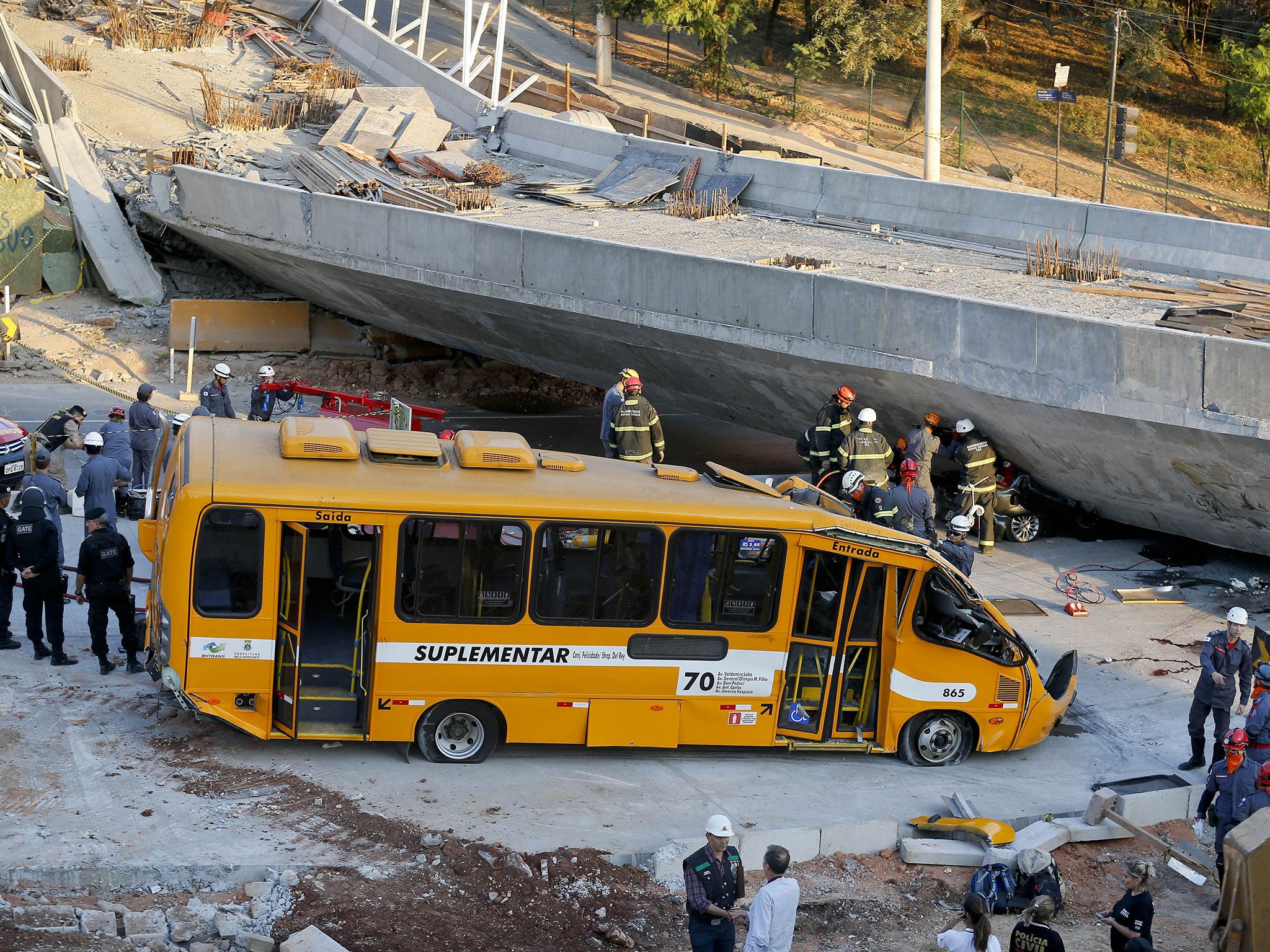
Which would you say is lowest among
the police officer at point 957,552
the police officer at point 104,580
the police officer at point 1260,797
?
the police officer at point 1260,797

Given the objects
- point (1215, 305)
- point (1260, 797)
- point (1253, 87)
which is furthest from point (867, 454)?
point (1253, 87)

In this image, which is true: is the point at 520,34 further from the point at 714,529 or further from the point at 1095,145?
the point at 714,529

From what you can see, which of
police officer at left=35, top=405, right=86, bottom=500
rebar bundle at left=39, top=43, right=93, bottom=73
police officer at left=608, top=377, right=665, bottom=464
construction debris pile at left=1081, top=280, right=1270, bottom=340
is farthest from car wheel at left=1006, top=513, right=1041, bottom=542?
rebar bundle at left=39, top=43, right=93, bottom=73

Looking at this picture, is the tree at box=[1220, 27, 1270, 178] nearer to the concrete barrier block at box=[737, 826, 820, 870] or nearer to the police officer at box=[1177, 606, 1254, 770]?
the police officer at box=[1177, 606, 1254, 770]

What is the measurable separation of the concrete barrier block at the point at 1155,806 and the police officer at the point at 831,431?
19.0ft

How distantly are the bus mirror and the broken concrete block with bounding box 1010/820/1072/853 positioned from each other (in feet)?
23.6

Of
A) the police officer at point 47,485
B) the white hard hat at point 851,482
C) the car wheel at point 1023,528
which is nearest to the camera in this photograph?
the police officer at point 47,485

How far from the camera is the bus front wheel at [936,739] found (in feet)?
36.6

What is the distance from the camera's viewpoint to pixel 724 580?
10.4m

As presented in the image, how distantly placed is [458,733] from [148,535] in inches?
123

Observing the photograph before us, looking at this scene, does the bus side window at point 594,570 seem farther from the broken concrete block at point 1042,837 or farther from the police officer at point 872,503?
the police officer at point 872,503

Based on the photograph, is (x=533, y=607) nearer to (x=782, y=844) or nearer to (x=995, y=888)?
(x=782, y=844)

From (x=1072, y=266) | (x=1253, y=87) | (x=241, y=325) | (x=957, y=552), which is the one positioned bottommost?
(x=957, y=552)

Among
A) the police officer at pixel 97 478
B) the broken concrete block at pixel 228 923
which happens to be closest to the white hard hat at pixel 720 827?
the broken concrete block at pixel 228 923
